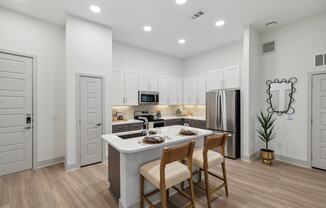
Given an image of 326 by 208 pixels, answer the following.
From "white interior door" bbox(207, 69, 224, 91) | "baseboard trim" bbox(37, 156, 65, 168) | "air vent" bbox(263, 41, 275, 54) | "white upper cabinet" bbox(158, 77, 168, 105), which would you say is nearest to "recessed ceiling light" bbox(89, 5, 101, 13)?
"white upper cabinet" bbox(158, 77, 168, 105)

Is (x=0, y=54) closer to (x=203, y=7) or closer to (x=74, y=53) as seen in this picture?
(x=74, y=53)

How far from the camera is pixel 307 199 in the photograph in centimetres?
243

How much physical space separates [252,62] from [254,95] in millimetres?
890

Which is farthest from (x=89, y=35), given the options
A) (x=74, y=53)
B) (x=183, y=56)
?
(x=183, y=56)

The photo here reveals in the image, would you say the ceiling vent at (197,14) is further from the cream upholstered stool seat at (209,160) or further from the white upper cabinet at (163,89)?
the cream upholstered stool seat at (209,160)

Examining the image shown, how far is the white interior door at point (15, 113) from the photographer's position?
10.5 ft

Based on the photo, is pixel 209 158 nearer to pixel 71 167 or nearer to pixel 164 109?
pixel 71 167


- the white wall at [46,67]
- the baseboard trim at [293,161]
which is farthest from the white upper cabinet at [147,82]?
the baseboard trim at [293,161]

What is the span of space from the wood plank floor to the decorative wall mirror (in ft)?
4.75

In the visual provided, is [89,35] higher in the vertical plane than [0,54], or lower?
higher

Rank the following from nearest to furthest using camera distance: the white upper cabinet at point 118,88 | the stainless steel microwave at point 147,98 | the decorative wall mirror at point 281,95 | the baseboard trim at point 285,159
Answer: the baseboard trim at point 285,159 → the decorative wall mirror at point 281,95 → the white upper cabinet at point 118,88 → the stainless steel microwave at point 147,98

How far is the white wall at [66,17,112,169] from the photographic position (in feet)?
11.3

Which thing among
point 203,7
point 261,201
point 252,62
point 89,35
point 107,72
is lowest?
point 261,201

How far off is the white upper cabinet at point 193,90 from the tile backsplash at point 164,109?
507 mm
